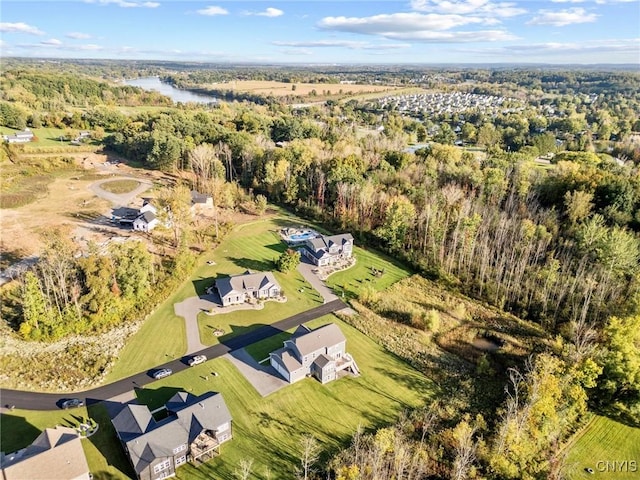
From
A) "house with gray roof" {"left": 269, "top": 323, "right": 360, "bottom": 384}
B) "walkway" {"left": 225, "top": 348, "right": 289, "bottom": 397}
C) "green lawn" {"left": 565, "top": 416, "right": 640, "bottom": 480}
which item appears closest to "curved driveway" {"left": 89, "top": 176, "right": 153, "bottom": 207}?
"walkway" {"left": 225, "top": 348, "right": 289, "bottom": 397}

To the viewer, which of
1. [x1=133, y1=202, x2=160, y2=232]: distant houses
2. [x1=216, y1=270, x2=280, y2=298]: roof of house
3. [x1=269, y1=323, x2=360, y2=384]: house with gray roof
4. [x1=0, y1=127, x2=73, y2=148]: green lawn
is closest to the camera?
[x1=269, y1=323, x2=360, y2=384]: house with gray roof

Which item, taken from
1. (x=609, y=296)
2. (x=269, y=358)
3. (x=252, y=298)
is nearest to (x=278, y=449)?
(x=269, y=358)

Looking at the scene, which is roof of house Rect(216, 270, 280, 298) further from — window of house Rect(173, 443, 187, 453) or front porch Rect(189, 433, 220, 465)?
window of house Rect(173, 443, 187, 453)

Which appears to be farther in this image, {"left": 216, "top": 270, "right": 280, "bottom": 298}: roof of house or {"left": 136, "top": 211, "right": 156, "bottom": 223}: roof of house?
{"left": 136, "top": 211, "right": 156, "bottom": 223}: roof of house

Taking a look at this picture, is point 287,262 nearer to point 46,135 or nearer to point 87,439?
point 87,439

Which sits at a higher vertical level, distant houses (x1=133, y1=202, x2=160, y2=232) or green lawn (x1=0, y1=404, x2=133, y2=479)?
distant houses (x1=133, y1=202, x2=160, y2=232)

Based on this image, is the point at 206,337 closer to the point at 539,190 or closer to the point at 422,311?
the point at 422,311

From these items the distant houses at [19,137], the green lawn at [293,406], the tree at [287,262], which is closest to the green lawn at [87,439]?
the green lawn at [293,406]
